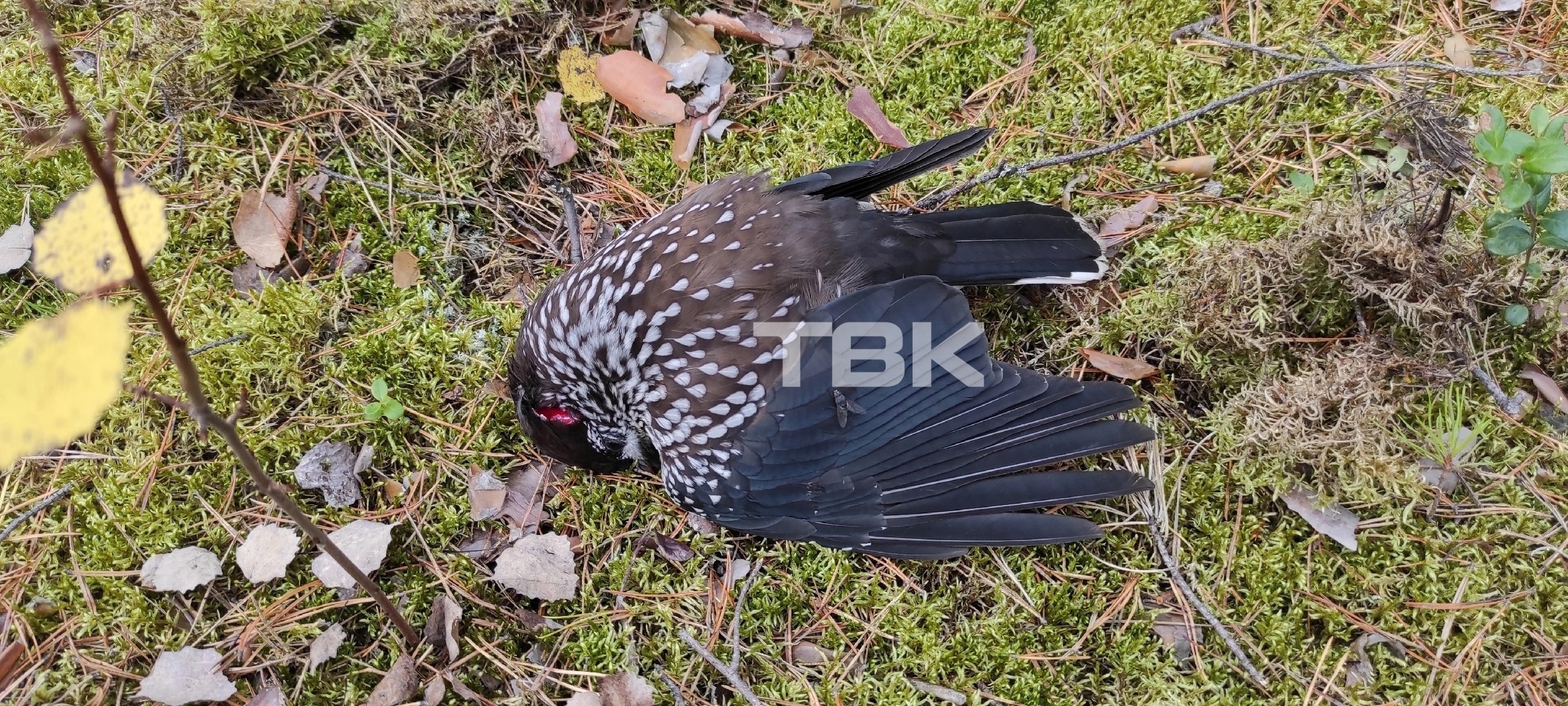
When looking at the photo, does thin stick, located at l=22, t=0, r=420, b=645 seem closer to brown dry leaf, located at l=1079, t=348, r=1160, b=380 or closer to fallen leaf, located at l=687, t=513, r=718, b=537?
fallen leaf, located at l=687, t=513, r=718, b=537

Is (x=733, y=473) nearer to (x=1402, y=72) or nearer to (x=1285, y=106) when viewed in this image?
(x=1285, y=106)

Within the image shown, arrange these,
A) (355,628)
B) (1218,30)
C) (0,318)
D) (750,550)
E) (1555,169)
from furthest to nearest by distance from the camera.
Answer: (1218,30)
(0,318)
(750,550)
(355,628)
(1555,169)

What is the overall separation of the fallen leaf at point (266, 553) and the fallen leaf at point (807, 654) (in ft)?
5.26

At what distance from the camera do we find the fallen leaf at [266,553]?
266 centimetres

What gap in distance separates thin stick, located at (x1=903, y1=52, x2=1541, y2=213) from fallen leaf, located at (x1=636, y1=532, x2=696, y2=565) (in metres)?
1.55

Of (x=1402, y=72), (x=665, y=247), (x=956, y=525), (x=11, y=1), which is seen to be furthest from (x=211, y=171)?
(x=1402, y=72)

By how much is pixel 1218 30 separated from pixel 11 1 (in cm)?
515

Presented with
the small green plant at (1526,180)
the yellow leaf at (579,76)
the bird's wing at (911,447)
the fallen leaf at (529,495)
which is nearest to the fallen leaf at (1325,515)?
the bird's wing at (911,447)

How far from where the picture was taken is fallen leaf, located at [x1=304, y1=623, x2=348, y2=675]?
2.58 meters

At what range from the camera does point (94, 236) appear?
158cm

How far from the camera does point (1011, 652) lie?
271 cm

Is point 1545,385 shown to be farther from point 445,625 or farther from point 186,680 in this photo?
point 186,680

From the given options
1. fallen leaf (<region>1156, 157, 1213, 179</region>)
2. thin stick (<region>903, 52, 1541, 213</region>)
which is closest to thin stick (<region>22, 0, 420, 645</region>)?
thin stick (<region>903, 52, 1541, 213</region>)

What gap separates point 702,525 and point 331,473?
126cm
